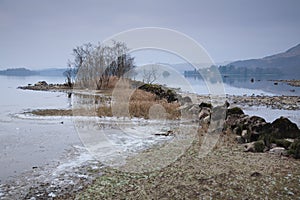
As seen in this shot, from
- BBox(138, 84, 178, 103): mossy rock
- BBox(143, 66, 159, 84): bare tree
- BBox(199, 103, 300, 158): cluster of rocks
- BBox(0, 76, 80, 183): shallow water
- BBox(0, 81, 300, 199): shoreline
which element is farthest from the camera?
BBox(143, 66, 159, 84): bare tree

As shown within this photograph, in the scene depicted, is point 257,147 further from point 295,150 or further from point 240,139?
point 240,139

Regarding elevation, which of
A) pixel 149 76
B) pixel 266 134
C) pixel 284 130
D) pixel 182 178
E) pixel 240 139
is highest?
pixel 149 76

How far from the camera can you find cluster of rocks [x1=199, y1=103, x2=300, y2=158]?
28.1 ft

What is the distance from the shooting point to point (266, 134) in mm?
9812

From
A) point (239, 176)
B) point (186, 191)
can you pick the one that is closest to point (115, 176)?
point (186, 191)

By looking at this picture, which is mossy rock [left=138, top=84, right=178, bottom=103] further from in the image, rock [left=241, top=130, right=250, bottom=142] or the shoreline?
the shoreline

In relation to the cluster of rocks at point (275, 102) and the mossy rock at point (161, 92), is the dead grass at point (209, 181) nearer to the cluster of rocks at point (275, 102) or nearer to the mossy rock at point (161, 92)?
the mossy rock at point (161, 92)

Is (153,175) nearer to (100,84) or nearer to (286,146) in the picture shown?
(286,146)

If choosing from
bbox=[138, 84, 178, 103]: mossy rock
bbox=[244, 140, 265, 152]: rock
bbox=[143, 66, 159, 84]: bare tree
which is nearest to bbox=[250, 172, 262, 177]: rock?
bbox=[244, 140, 265, 152]: rock

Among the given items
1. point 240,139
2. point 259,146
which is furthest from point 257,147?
point 240,139

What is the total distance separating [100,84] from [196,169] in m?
32.7

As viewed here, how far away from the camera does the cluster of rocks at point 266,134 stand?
28.1ft

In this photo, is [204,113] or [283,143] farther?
[204,113]

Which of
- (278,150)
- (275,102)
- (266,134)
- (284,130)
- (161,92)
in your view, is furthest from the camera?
(275,102)
